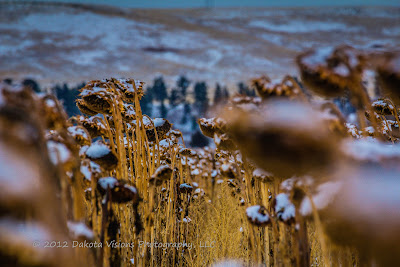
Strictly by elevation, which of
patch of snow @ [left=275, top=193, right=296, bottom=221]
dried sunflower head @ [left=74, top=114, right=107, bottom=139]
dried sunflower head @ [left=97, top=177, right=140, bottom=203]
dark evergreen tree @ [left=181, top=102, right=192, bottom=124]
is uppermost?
dark evergreen tree @ [left=181, top=102, right=192, bottom=124]

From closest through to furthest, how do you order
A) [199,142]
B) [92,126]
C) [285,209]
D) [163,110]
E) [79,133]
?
[285,209]
[79,133]
[92,126]
[199,142]
[163,110]

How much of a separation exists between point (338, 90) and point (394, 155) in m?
0.21

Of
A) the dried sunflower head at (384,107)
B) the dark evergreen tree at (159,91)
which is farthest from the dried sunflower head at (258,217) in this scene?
the dark evergreen tree at (159,91)

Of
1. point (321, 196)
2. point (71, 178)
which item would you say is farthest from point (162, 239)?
point (321, 196)

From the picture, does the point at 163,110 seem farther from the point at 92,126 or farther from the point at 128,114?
the point at 92,126

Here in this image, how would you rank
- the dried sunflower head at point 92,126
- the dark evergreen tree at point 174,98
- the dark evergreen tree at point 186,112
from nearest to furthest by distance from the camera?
the dried sunflower head at point 92,126, the dark evergreen tree at point 186,112, the dark evergreen tree at point 174,98

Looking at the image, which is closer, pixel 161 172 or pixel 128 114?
pixel 161 172

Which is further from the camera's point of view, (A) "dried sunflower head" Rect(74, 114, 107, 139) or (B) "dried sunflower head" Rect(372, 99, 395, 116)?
(B) "dried sunflower head" Rect(372, 99, 395, 116)

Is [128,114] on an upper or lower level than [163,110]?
lower

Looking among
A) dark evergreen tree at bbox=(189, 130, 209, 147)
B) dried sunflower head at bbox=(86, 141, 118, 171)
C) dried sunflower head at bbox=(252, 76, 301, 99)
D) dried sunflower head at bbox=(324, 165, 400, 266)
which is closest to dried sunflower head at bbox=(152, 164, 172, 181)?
dried sunflower head at bbox=(86, 141, 118, 171)

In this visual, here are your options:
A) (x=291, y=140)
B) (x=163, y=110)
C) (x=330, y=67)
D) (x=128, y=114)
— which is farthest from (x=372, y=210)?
(x=163, y=110)

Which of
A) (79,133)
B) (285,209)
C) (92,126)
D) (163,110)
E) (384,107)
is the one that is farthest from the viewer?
(163,110)

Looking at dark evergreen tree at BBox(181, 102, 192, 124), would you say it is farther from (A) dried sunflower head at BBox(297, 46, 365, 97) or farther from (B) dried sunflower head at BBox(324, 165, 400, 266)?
(B) dried sunflower head at BBox(324, 165, 400, 266)

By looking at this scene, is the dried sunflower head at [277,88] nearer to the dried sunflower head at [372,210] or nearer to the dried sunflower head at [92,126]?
the dried sunflower head at [372,210]
